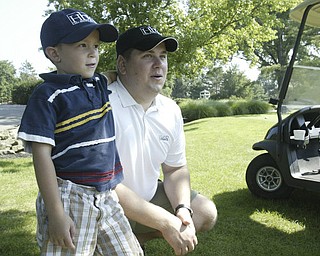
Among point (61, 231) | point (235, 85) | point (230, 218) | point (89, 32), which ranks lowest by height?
point (235, 85)

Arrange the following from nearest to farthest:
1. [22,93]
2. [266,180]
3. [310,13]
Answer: [310,13], [266,180], [22,93]

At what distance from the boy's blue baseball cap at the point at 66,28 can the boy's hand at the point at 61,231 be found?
2.33ft

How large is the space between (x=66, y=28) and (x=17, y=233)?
6.87 feet

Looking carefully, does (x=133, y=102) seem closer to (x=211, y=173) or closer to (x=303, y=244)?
(x=303, y=244)

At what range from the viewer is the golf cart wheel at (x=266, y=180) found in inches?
150

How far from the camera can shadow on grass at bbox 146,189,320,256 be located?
2811 mm

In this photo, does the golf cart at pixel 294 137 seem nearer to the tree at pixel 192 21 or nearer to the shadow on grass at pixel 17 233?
the shadow on grass at pixel 17 233

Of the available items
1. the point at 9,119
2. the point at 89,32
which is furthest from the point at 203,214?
the point at 9,119

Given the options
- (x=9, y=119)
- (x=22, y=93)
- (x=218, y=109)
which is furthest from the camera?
(x=22, y=93)

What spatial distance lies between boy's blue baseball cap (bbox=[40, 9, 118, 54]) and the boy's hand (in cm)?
71

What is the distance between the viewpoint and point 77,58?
1636 mm

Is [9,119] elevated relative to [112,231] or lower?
lower

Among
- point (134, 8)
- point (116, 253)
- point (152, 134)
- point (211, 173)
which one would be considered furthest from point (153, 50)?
point (134, 8)

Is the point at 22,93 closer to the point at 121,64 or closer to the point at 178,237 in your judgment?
the point at 121,64
